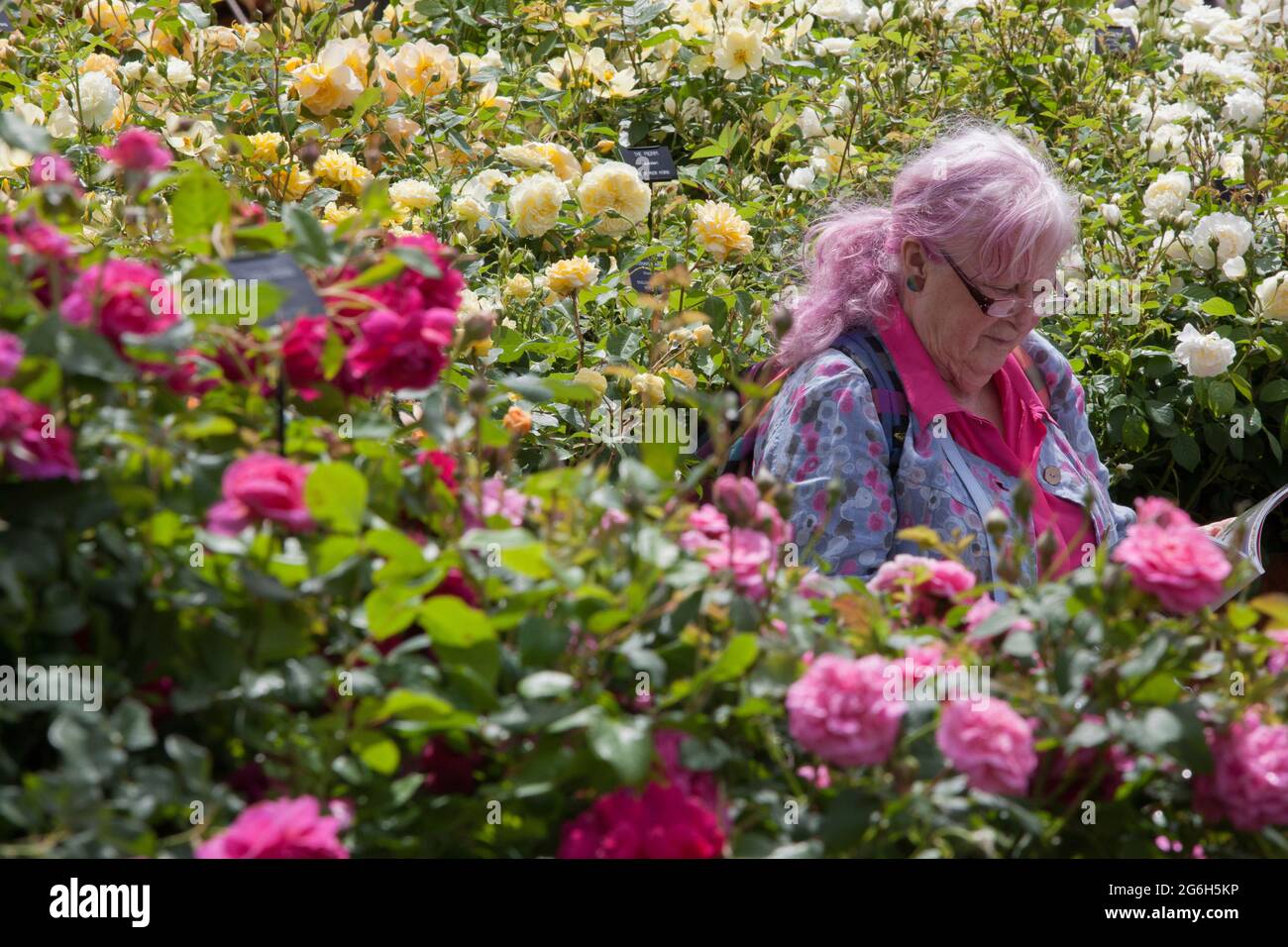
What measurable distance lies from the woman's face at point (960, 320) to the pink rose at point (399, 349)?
1.25 metres

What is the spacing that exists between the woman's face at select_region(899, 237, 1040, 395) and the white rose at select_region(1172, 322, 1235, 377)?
70cm

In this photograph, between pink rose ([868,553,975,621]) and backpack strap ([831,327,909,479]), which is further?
backpack strap ([831,327,909,479])

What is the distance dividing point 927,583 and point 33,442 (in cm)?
68

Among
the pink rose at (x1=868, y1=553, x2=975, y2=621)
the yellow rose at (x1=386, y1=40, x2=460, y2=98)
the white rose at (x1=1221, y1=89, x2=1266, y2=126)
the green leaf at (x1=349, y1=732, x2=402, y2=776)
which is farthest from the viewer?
the white rose at (x1=1221, y1=89, x2=1266, y2=126)

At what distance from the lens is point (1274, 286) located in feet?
9.11

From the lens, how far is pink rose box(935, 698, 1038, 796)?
37.1 inches

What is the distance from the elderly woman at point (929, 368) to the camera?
206 centimetres

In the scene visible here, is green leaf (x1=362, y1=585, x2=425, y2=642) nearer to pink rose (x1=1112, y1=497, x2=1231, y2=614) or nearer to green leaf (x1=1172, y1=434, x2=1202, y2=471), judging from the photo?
pink rose (x1=1112, y1=497, x2=1231, y2=614)

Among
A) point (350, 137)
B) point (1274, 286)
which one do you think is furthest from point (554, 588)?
point (1274, 286)

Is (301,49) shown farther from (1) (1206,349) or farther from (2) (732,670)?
(2) (732,670)

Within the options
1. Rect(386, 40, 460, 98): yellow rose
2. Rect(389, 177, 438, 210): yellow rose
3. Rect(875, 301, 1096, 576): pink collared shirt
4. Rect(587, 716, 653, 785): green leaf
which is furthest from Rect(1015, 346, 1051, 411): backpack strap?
Rect(587, 716, 653, 785): green leaf

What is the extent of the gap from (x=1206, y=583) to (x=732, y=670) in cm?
31

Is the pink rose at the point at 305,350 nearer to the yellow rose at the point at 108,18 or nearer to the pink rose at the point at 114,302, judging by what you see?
the pink rose at the point at 114,302

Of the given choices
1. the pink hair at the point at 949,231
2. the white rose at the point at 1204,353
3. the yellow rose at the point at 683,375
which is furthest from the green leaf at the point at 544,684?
the white rose at the point at 1204,353
